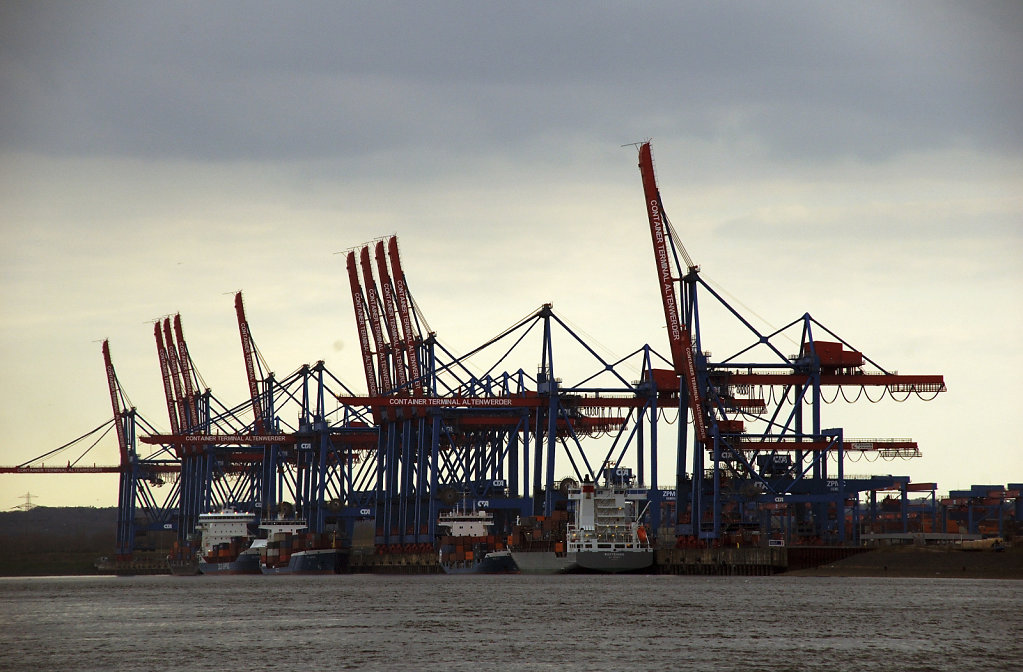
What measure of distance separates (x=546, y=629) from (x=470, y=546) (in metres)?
67.0

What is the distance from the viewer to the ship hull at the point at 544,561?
360ft

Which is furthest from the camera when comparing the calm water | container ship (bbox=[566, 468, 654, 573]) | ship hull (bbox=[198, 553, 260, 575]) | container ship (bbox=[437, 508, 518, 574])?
ship hull (bbox=[198, 553, 260, 575])

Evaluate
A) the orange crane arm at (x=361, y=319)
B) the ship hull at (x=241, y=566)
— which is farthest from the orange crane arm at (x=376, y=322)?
the ship hull at (x=241, y=566)

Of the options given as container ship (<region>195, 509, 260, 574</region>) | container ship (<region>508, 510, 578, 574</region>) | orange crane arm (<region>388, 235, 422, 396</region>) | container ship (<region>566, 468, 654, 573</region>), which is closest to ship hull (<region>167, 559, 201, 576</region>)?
container ship (<region>195, 509, 260, 574</region>)

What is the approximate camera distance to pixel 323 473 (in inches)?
5935

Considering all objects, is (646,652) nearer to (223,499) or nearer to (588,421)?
(588,421)

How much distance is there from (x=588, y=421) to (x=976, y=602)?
5825 centimetres

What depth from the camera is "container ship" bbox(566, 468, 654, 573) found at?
108250mm

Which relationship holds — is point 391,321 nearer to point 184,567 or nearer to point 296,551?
point 296,551

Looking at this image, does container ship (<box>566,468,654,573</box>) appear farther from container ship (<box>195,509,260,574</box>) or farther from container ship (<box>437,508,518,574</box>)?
container ship (<box>195,509,260,574</box>)

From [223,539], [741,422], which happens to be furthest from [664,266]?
[223,539]

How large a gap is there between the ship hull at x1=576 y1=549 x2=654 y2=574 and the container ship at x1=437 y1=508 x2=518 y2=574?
12.6 metres

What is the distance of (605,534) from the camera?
108438 mm

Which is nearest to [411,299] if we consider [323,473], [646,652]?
[323,473]
